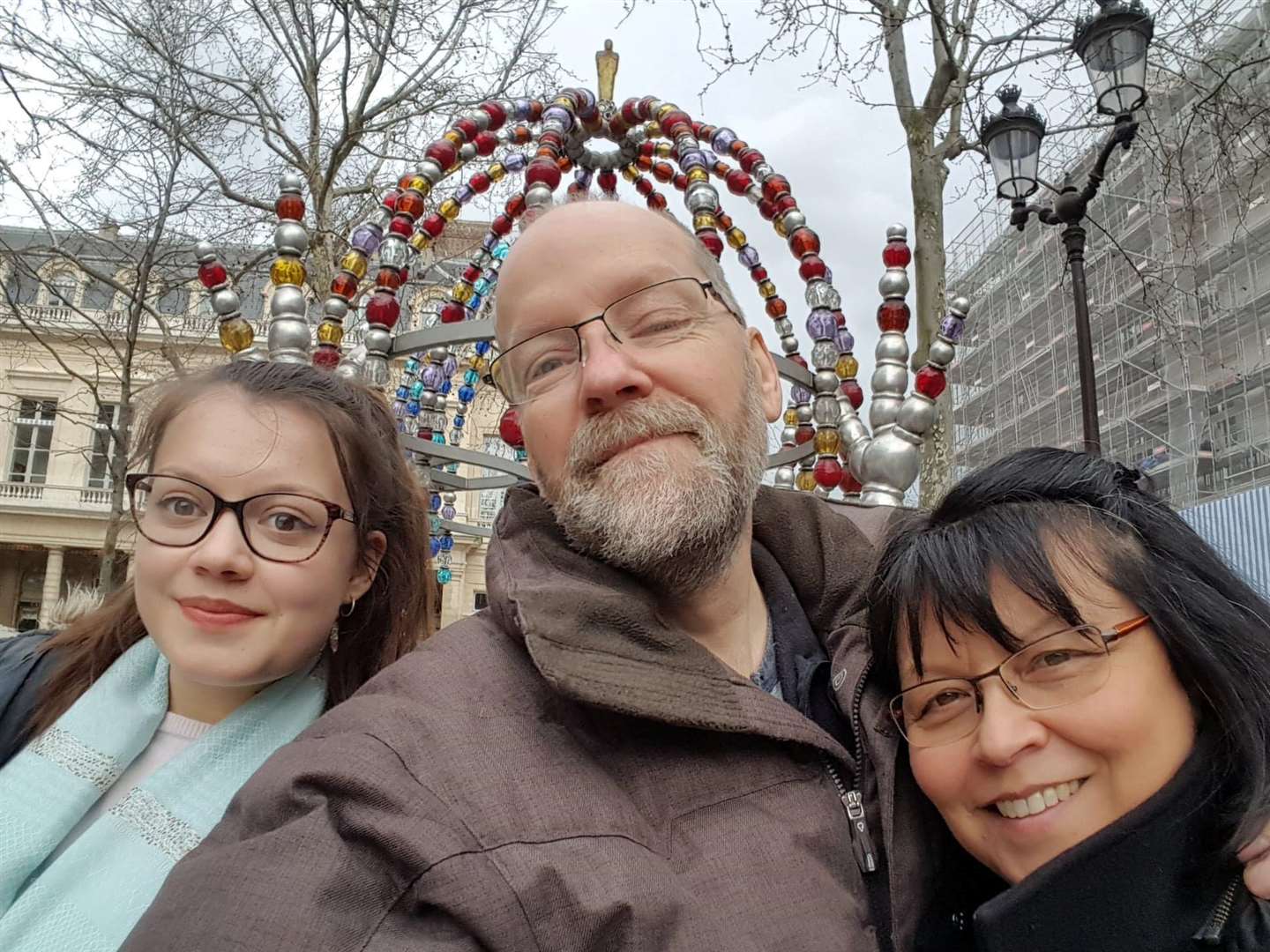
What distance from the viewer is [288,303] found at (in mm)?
2205

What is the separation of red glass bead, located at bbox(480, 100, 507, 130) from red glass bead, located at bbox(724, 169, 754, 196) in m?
0.84

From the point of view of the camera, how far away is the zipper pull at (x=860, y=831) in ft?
3.84

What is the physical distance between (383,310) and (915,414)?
1.60m

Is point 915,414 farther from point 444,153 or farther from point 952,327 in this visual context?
point 444,153

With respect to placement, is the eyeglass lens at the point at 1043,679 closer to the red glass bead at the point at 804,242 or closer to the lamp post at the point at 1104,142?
the red glass bead at the point at 804,242

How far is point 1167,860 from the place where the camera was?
1.00 meters

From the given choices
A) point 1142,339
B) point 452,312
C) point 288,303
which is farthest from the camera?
point 1142,339

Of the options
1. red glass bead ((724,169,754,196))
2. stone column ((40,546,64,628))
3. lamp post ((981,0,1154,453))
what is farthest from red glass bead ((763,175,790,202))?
stone column ((40,546,64,628))

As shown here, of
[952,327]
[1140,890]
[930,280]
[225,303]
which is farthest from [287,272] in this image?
[930,280]

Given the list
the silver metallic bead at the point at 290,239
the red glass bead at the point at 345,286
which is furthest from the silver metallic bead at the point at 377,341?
the silver metallic bead at the point at 290,239

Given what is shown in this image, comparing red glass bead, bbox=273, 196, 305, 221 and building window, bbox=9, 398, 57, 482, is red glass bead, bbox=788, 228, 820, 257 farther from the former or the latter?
building window, bbox=9, 398, 57, 482

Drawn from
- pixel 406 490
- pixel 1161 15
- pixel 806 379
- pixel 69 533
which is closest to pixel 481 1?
pixel 1161 15

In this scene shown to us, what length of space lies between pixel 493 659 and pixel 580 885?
15.2 inches

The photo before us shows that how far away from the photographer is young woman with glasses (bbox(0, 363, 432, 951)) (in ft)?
4.35
